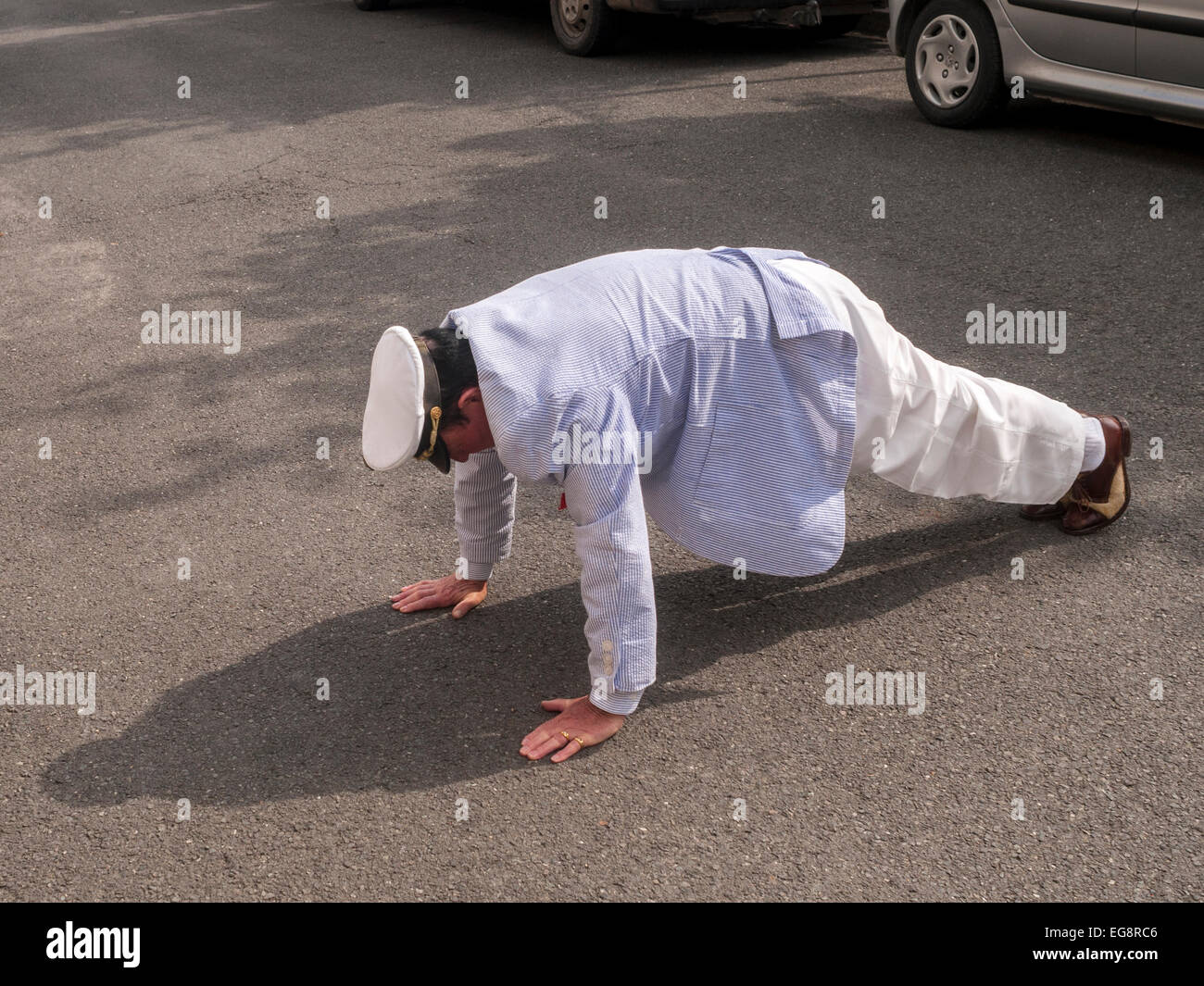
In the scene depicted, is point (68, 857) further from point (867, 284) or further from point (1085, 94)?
point (1085, 94)

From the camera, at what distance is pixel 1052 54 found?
270 inches

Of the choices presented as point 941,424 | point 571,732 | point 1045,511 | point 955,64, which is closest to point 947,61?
point 955,64

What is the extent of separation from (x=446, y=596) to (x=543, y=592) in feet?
0.97

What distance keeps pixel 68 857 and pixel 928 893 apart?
195 cm

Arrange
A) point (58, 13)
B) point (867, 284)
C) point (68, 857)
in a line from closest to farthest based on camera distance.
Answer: point (68, 857) < point (867, 284) < point (58, 13)

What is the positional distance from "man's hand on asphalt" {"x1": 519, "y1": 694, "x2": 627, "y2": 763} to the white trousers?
0.97 meters

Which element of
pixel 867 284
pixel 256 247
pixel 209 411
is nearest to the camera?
pixel 209 411

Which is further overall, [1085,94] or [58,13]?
[58,13]

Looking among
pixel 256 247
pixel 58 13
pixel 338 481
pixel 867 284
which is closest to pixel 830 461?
pixel 338 481

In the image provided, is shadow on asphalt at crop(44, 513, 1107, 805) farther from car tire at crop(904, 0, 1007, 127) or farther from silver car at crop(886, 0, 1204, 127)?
car tire at crop(904, 0, 1007, 127)

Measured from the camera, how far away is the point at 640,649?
9.65 feet

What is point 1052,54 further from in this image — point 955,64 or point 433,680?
point 433,680

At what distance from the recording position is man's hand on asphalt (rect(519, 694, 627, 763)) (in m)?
3.07

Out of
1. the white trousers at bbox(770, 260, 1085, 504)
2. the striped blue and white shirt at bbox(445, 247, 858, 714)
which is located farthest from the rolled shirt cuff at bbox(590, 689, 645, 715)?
the white trousers at bbox(770, 260, 1085, 504)
